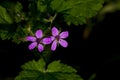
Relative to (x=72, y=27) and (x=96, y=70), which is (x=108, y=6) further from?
(x=96, y=70)

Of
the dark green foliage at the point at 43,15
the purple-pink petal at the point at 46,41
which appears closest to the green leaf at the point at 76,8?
the dark green foliage at the point at 43,15

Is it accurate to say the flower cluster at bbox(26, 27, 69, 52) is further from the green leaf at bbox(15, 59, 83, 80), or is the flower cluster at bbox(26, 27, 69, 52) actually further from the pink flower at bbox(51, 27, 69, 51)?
the green leaf at bbox(15, 59, 83, 80)

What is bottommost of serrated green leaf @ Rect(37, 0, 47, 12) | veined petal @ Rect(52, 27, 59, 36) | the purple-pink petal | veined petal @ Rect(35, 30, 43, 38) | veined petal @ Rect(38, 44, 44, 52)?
veined petal @ Rect(38, 44, 44, 52)

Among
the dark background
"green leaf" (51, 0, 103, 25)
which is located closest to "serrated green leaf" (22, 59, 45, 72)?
"green leaf" (51, 0, 103, 25)

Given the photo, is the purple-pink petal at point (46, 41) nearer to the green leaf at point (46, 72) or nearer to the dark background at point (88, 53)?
the green leaf at point (46, 72)

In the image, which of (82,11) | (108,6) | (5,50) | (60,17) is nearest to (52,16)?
(60,17)

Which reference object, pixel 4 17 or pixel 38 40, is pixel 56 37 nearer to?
pixel 38 40

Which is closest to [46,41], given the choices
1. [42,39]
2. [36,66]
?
[42,39]
